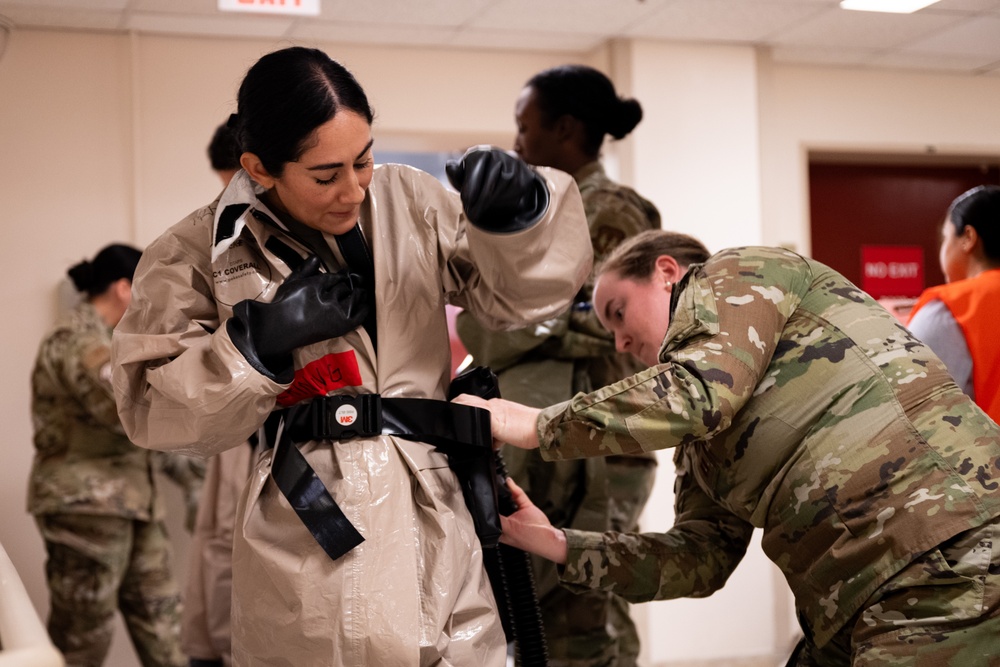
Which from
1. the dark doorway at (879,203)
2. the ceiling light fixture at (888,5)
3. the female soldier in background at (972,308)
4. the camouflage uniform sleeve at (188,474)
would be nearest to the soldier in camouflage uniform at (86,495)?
the camouflage uniform sleeve at (188,474)

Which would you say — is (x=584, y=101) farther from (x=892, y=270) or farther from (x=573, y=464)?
(x=892, y=270)

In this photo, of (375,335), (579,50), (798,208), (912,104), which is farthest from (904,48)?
(375,335)

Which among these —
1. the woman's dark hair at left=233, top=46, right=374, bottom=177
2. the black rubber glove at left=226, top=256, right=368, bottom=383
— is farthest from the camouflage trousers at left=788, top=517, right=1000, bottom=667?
the woman's dark hair at left=233, top=46, right=374, bottom=177

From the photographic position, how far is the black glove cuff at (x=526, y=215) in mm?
1366

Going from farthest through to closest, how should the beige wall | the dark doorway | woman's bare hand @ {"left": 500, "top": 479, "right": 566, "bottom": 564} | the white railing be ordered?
1. the dark doorway
2. the beige wall
3. woman's bare hand @ {"left": 500, "top": 479, "right": 566, "bottom": 564}
4. the white railing

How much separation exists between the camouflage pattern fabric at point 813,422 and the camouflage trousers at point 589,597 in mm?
866

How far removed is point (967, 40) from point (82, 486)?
13.2 feet

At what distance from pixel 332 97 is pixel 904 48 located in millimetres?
4194

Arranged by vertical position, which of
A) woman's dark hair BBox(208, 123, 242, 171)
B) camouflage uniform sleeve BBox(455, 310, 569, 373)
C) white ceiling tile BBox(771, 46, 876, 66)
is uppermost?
white ceiling tile BBox(771, 46, 876, 66)

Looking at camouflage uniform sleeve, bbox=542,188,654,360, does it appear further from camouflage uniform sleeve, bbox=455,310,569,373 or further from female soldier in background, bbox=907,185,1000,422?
female soldier in background, bbox=907,185,1000,422

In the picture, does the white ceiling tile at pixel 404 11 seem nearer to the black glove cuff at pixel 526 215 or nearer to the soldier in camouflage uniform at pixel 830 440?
the soldier in camouflage uniform at pixel 830 440

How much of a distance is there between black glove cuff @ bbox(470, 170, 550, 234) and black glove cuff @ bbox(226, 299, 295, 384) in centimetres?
31

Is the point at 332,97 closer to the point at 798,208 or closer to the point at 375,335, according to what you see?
the point at 375,335

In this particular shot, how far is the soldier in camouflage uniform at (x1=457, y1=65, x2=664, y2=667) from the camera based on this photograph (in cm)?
254
